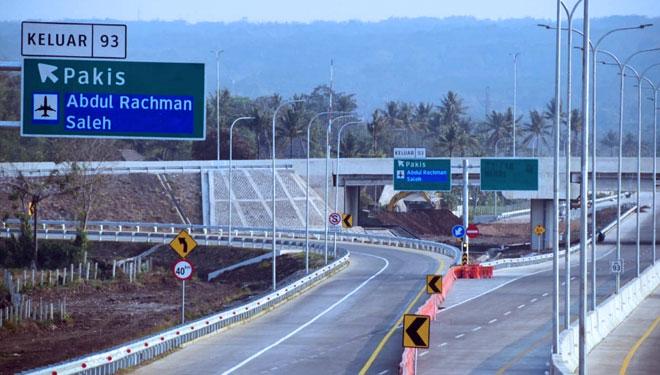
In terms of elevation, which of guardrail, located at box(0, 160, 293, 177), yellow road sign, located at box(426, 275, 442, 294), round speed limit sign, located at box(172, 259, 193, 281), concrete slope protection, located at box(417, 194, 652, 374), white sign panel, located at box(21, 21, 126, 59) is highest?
white sign panel, located at box(21, 21, 126, 59)

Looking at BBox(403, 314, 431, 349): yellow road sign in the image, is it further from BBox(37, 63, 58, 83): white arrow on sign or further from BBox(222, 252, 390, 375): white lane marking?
Answer: BBox(37, 63, 58, 83): white arrow on sign

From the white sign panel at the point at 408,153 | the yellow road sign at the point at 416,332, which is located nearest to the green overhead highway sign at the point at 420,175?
the white sign panel at the point at 408,153

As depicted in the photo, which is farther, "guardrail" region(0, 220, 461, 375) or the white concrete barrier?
the white concrete barrier

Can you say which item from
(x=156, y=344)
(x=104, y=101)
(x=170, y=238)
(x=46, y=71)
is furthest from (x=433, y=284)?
(x=170, y=238)

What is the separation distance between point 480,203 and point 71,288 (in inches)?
5011

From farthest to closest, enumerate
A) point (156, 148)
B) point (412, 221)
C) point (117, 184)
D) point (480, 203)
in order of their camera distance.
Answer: point (480, 203), point (156, 148), point (412, 221), point (117, 184)

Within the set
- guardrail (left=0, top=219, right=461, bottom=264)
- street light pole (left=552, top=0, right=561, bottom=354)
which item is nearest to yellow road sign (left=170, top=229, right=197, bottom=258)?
street light pole (left=552, top=0, right=561, bottom=354)

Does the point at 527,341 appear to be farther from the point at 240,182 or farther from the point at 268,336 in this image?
the point at 240,182

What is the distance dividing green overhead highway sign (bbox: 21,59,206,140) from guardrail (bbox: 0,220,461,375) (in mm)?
5344

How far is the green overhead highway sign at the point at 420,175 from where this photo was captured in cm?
6438

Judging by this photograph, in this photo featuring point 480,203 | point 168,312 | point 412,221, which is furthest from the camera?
point 480,203

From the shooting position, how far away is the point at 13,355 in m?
34.1

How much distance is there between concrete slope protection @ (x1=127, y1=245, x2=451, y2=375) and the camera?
27406 mm

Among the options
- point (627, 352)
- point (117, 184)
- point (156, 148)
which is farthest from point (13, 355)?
point (156, 148)
